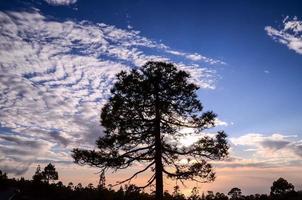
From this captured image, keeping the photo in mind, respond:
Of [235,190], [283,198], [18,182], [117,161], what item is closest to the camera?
[117,161]

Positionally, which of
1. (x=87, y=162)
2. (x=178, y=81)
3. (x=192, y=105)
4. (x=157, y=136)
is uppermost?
(x=178, y=81)

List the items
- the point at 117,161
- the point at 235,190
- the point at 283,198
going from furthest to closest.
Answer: the point at 235,190, the point at 283,198, the point at 117,161

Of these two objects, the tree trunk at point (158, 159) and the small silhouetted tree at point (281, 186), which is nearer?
the tree trunk at point (158, 159)

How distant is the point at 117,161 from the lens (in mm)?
21609

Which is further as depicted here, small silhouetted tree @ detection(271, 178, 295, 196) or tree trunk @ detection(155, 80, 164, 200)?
small silhouetted tree @ detection(271, 178, 295, 196)

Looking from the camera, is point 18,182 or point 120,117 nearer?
point 120,117

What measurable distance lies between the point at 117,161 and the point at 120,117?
9.57 feet

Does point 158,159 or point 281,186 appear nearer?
point 158,159

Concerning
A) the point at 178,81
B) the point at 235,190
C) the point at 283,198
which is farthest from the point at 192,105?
→ the point at 235,190

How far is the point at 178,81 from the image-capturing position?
22.5 metres

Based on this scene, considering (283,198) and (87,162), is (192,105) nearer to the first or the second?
(87,162)

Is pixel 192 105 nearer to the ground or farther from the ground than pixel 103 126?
farther from the ground

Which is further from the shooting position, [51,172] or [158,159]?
[51,172]

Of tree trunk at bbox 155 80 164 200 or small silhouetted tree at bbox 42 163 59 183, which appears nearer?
tree trunk at bbox 155 80 164 200
